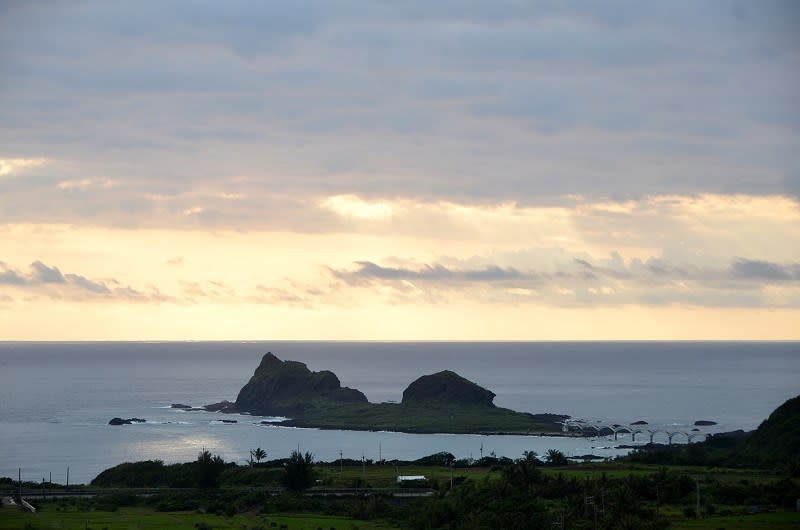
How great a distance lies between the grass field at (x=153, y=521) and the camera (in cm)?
7288

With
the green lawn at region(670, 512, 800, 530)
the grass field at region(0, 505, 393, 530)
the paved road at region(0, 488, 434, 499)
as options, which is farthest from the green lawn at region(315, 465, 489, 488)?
the green lawn at region(670, 512, 800, 530)

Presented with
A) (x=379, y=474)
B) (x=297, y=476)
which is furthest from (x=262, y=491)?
(x=379, y=474)

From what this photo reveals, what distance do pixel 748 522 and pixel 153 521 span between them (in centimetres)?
4216

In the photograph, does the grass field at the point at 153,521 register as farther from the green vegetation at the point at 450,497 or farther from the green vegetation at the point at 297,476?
the green vegetation at the point at 297,476

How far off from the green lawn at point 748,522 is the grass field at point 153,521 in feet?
70.1

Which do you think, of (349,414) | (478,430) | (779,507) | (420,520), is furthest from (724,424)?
(420,520)

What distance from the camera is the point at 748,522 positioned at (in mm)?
73125

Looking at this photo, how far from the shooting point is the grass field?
72875 mm

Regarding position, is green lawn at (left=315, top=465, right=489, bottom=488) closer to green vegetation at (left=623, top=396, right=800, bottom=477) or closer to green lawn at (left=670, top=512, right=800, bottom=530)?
green vegetation at (left=623, top=396, right=800, bottom=477)

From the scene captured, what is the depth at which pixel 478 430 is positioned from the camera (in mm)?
173625

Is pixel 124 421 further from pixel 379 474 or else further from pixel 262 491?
pixel 262 491

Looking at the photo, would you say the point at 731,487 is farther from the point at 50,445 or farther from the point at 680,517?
the point at 50,445

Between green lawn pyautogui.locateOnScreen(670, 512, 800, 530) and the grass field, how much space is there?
841 inches

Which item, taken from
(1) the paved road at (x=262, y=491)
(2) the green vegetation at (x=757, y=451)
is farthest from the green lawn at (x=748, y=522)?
(2) the green vegetation at (x=757, y=451)
